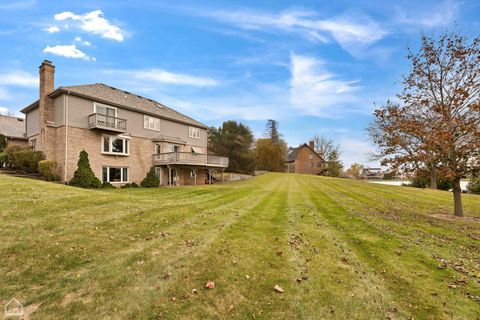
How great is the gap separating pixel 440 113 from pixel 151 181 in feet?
72.1

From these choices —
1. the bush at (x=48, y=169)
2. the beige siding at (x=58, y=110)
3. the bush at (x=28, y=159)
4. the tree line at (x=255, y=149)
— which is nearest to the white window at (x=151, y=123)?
the beige siding at (x=58, y=110)

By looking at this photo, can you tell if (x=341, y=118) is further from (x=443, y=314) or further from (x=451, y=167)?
(x=443, y=314)

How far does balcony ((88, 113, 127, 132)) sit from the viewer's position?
62.8 ft

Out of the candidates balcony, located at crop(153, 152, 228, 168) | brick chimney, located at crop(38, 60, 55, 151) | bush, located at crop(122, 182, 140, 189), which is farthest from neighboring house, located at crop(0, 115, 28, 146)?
balcony, located at crop(153, 152, 228, 168)

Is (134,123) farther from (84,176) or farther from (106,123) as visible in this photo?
(84,176)

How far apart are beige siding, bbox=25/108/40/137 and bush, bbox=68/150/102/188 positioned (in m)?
6.19

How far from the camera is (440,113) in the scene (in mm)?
10297

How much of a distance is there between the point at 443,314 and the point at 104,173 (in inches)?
890

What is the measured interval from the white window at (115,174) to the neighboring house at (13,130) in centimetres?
1160

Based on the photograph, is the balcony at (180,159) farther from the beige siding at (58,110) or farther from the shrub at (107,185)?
the beige siding at (58,110)

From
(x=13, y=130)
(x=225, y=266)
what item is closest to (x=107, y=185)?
(x=13, y=130)

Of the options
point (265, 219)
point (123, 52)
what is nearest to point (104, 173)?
point (123, 52)

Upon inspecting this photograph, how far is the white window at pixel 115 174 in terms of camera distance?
20.5m

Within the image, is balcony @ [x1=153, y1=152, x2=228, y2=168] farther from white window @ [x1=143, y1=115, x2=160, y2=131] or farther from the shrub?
the shrub
